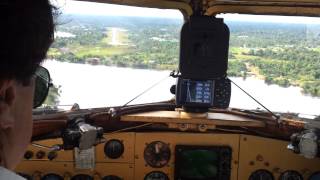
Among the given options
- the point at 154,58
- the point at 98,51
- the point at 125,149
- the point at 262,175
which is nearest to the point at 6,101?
the point at 98,51

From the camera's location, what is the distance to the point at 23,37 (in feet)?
2.20

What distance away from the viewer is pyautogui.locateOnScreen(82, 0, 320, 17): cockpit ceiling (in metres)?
3.40

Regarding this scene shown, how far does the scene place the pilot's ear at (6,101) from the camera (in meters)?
0.67

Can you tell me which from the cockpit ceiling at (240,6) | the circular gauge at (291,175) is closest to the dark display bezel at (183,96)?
the cockpit ceiling at (240,6)

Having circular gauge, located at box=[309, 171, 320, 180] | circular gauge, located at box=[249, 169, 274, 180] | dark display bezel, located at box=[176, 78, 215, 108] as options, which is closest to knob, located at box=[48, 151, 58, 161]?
dark display bezel, located at box=[176, 78, 215, 108]

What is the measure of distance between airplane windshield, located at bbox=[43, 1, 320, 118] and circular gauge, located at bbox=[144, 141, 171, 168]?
354 mm

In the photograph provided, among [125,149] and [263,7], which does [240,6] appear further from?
[125,149]

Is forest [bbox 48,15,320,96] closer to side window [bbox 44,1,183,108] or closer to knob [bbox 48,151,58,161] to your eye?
side window [bbox 44,1,183,108]

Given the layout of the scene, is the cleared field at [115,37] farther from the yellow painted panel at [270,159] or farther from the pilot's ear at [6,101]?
the pilot's ear at [6,101]

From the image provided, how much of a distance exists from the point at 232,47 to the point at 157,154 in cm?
94

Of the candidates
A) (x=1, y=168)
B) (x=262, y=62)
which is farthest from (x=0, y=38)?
(x=262, y=62)

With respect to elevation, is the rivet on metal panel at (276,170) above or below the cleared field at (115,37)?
below

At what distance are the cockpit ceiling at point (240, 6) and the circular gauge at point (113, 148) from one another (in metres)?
0.98

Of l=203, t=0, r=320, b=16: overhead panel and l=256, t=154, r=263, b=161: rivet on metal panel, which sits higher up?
l=203, t=0, r=320, b=16: overhead panel
